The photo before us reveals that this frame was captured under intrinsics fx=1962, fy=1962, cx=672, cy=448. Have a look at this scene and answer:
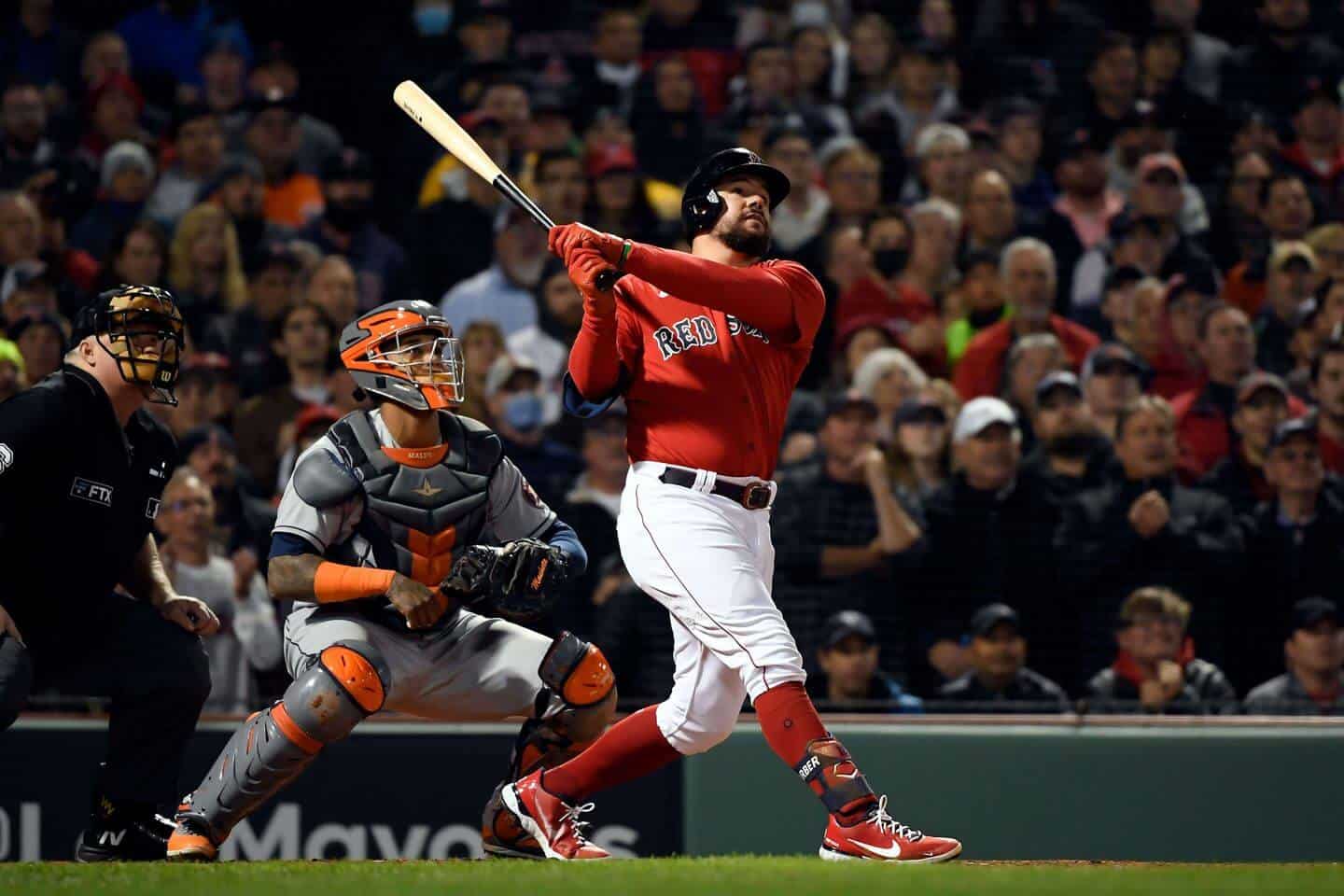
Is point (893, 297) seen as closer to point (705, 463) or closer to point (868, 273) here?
point (868, 273)

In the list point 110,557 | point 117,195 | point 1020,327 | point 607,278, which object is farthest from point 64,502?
point 1020,327

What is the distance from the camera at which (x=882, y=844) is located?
422 centimetres

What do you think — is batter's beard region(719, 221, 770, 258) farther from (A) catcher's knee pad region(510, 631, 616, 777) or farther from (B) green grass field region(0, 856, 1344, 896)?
(B) green grass field region(0, 856, 1344, 896)

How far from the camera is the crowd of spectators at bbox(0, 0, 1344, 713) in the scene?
6770 millimetres

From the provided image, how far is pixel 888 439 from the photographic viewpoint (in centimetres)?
726

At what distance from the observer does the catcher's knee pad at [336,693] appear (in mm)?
4426

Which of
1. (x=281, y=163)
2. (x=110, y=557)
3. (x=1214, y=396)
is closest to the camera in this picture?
(x=110, y=557)

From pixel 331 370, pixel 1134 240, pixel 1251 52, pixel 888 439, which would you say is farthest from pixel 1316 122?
pixel 331 370

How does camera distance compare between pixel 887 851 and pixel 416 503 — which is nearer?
pixel 887 851

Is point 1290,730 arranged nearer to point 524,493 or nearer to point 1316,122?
point 524,493

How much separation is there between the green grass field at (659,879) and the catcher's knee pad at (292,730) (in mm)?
175

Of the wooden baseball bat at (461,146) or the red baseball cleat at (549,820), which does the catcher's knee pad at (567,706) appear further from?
the wooden baseball bat at (461,146)

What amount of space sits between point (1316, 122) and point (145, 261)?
17.7 feet

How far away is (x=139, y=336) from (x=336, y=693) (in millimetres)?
979
